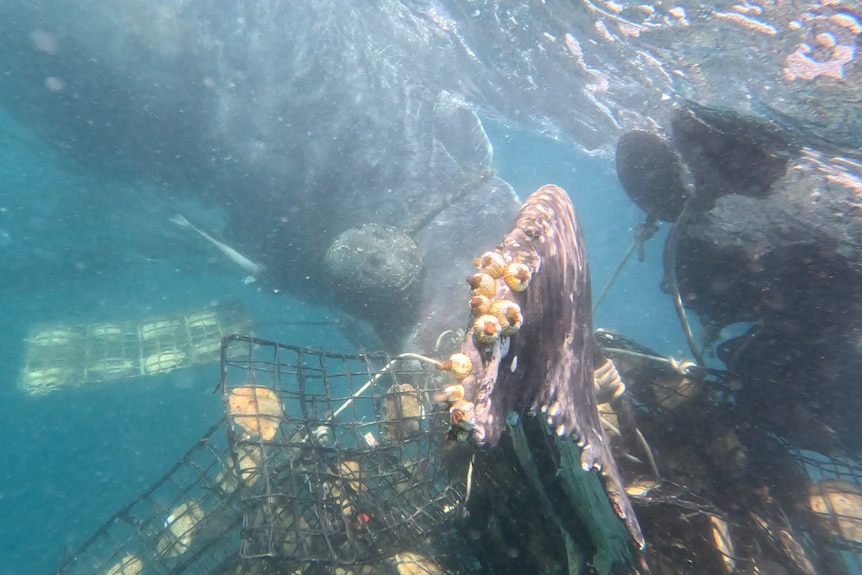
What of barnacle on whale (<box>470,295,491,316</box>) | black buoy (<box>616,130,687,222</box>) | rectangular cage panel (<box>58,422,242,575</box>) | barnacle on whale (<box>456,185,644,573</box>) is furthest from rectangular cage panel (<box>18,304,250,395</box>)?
barnacle on whale (<box>470,295,491,316</box>)

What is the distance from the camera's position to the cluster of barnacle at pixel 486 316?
1.50m

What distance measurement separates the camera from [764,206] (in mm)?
6223

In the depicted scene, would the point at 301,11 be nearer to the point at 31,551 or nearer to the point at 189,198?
the point at 189,198

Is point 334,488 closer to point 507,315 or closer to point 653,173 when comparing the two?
point 507,315

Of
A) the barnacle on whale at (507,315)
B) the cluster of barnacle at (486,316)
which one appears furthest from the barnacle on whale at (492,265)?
the barnacle on whale at (507,315)

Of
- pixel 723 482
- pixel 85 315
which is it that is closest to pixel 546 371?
pixel 723 482

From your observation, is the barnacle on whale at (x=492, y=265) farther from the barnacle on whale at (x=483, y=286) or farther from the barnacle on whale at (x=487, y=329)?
the barnacle on whale at (x=487, y=329)

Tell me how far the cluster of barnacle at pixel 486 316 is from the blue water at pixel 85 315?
35.8 feet

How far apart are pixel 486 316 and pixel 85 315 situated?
941 inches

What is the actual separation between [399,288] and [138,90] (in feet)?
25.9

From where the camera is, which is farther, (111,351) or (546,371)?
(111,351)

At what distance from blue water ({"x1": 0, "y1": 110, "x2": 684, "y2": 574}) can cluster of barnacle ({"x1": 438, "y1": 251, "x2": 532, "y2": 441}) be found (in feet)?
35.8

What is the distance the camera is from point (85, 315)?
19688 millimetres

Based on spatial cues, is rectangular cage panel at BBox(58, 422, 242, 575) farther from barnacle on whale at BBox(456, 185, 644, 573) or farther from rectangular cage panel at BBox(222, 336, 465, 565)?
barnacle on whale at BBox(456, 185, 644, 573)
